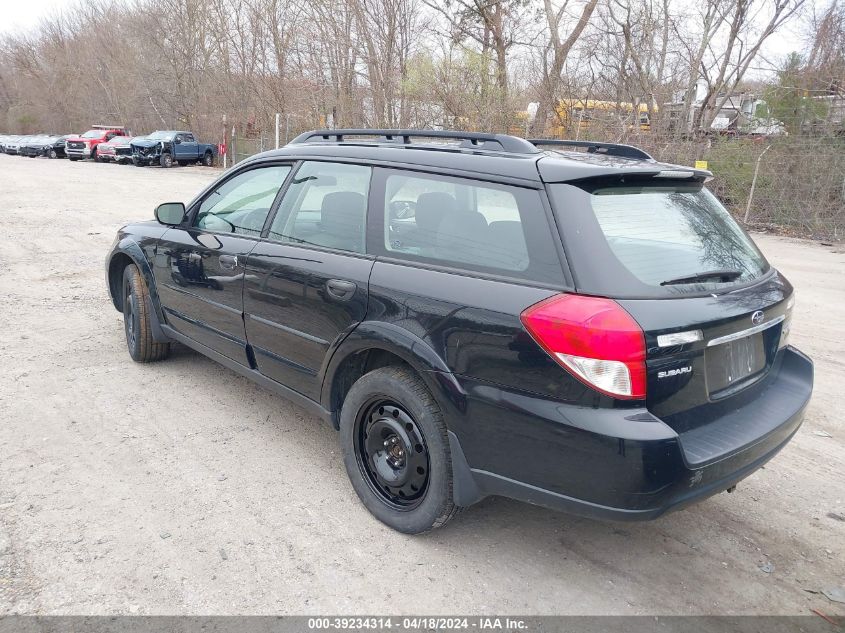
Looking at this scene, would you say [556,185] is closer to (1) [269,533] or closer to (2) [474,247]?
(2) [474,247]

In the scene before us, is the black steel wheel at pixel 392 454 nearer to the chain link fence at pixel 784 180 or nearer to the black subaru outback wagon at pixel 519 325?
the black subaru outback wagon at pixel 519 325

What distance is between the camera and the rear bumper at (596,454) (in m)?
2.25

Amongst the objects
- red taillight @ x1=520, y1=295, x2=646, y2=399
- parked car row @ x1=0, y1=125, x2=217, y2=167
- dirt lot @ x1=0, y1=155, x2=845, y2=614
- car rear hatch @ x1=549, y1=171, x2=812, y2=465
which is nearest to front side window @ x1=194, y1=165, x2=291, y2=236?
dirt lot @ x1=0, y1=155, x2=845, y2=614

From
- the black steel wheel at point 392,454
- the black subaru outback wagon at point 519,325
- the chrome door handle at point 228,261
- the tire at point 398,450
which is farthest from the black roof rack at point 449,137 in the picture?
the black steel wheel at point 392,454

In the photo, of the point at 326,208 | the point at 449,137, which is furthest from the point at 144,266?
the point at 449,137

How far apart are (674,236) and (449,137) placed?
119cm

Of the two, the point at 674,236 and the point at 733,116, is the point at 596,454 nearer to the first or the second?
the point at 674,236

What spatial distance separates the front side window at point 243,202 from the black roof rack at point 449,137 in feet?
1.19

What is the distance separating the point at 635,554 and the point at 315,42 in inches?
1082

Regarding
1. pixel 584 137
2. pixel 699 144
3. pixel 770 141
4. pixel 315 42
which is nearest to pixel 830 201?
pixel 770 141

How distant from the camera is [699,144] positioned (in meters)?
14.9

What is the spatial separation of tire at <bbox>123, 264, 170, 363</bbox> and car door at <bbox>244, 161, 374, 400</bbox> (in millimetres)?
1523

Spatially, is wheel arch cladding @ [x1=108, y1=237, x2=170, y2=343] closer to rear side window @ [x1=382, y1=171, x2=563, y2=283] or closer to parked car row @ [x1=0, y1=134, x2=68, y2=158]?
rear side window @ [x1=382, y1=171, x2=563, y2=283]

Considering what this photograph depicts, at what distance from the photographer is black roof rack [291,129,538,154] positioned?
2.96 meters
